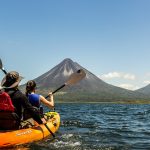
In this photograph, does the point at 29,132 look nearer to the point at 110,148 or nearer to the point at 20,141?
the point at 20,141

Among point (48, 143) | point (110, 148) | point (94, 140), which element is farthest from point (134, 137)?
point (48, 143)

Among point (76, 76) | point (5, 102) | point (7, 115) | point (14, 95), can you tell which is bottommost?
point (7, 115)

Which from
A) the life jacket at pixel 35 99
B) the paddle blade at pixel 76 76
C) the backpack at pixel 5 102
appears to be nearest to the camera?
the backpack at pixel 5 102

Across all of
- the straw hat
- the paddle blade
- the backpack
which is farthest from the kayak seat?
the paddle blade

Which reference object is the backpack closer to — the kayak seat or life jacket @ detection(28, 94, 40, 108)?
the kayak seat

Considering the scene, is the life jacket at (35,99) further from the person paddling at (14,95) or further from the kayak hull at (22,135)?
the person paddling at (14,95)

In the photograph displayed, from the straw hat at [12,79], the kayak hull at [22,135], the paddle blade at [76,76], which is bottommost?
the kayak hull at [22,135]

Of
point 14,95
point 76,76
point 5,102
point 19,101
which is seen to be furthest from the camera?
point 76,76

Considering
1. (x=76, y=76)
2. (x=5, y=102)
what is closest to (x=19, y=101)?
(x=5, y=102)

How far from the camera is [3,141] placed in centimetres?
1168

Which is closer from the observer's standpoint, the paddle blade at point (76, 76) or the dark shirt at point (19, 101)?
the dark shirt at point (19, 101)

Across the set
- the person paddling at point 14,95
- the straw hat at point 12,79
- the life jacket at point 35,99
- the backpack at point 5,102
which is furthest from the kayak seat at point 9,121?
the life jacket at point 35,99

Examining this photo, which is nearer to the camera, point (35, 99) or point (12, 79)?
point (12, 79)

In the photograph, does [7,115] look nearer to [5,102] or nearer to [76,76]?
[5,102]
